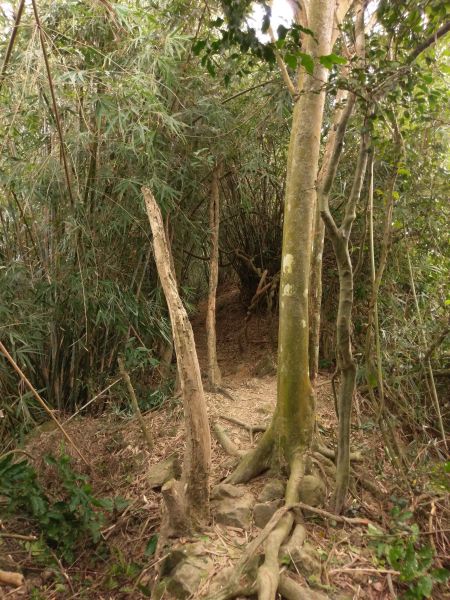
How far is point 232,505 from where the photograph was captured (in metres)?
2.53

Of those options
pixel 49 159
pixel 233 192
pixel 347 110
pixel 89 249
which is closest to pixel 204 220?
pixel 233 192

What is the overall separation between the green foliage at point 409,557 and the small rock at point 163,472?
44.4 inches

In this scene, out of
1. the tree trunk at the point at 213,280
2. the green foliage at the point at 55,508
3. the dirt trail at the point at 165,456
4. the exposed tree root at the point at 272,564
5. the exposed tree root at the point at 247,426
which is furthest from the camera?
the tree trunk at the point at 213,280

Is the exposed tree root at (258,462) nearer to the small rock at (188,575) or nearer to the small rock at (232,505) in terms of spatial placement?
the small rock at (232,505)

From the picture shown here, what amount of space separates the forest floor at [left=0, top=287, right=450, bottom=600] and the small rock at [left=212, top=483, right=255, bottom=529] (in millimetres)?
46

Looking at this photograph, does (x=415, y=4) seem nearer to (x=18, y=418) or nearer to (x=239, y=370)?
(x=239, y=370)

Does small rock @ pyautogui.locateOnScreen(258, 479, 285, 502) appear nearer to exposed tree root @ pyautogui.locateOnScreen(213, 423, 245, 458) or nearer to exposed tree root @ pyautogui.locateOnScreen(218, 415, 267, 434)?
exposed tree root @ pyautogui.locateOnScreen(213, 423, 245, 458)

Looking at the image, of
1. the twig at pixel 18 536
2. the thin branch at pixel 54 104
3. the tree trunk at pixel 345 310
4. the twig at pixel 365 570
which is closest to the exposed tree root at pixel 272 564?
the twig at pixel 365 570

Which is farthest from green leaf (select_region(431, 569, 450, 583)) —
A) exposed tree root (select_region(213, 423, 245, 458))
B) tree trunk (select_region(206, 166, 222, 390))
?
tree trunk (select_region(206, 166, 222, 390))

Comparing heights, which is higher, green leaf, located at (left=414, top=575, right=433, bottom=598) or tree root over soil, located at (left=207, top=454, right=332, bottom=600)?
tree root over soil, located at (left=207, top=454, right=332, bottom=600)

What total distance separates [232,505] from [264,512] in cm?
17

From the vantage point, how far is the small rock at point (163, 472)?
9.45 feet

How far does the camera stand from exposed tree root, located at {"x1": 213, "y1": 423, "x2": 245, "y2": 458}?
3.05 meters

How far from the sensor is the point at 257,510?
249cm
